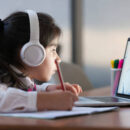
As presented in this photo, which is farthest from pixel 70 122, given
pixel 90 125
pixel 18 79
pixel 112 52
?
pixel 112 52

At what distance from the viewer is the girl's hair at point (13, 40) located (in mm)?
1164

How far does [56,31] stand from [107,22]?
73.8 inches

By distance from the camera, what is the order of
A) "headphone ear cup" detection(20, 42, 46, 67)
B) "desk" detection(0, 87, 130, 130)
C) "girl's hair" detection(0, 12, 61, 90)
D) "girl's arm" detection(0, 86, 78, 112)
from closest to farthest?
"desk" detection(0, 87, 130, 130) → "girl's arm" detection(0, 86, 78, 112) → "headphone ear cup" detection(20, 42, 46, 67) → "girl's hair" detection(0, 12, 61, 90)

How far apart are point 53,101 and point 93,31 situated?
232 centimetres

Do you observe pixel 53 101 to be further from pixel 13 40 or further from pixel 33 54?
pixel 13 40

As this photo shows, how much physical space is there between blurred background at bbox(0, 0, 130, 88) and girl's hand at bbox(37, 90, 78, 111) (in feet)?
6.88

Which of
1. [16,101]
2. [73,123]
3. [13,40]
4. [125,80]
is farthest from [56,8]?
[73,123]

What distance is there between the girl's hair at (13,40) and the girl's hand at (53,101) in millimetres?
298

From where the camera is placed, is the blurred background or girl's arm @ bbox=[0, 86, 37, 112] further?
the blurred background

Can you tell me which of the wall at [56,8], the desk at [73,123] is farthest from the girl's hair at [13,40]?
the wall at [56,8]

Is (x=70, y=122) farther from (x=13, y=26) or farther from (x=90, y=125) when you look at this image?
(x=13, y=26)

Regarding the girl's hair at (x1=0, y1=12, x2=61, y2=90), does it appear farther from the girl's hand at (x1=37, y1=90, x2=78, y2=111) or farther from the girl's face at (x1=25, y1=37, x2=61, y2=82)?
the girl's hand at (x1=37, y1=90, x2=78, y2=111)

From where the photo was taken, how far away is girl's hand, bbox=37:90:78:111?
2.88 feet

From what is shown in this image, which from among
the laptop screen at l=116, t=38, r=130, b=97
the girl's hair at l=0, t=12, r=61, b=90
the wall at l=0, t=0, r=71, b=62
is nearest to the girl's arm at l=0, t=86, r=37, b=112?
the girl's hair at l=0, t=12, r=61, b=90
